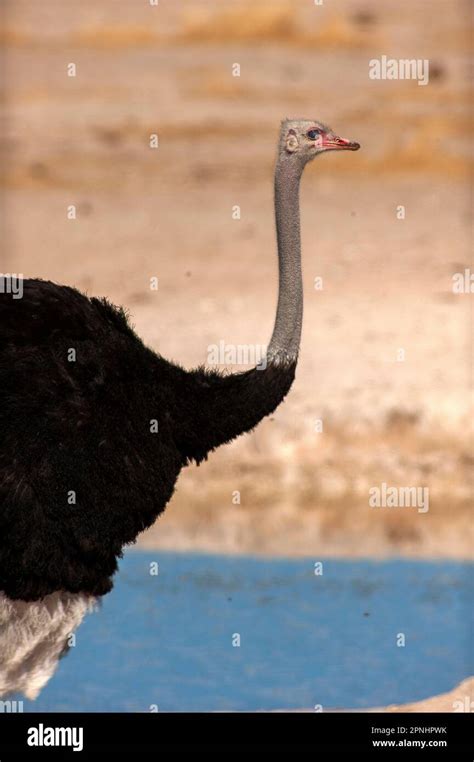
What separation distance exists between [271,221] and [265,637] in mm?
8406

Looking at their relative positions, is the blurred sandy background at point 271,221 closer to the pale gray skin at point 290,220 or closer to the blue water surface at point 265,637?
the blue water surface at point 265,637

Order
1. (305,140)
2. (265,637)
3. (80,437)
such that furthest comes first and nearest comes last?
(265,637)
(305,140)
(80,437)

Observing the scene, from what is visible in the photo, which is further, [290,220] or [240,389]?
[290,220]

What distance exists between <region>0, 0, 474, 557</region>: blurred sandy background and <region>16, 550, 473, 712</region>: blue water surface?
0.46 m

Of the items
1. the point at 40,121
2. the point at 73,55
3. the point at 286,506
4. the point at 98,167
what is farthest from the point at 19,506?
the point at 73,55

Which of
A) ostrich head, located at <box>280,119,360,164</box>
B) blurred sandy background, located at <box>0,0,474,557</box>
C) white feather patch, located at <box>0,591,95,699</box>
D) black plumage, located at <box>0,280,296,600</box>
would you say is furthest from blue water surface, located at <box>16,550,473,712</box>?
ostrich head, located at <box>280,119,360,164</box>

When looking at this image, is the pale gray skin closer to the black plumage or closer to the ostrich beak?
the ostrich beak

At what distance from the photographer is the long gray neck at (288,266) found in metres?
7.03

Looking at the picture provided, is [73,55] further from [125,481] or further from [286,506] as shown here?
[125,481]

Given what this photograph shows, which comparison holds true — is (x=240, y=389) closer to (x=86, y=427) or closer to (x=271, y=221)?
(x=86, y=427)

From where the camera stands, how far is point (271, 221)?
55.1ft

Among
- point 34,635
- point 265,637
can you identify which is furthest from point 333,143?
point 265,637

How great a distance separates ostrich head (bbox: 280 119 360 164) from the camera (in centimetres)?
737

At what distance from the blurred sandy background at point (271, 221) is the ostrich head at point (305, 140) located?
11.2 feet
